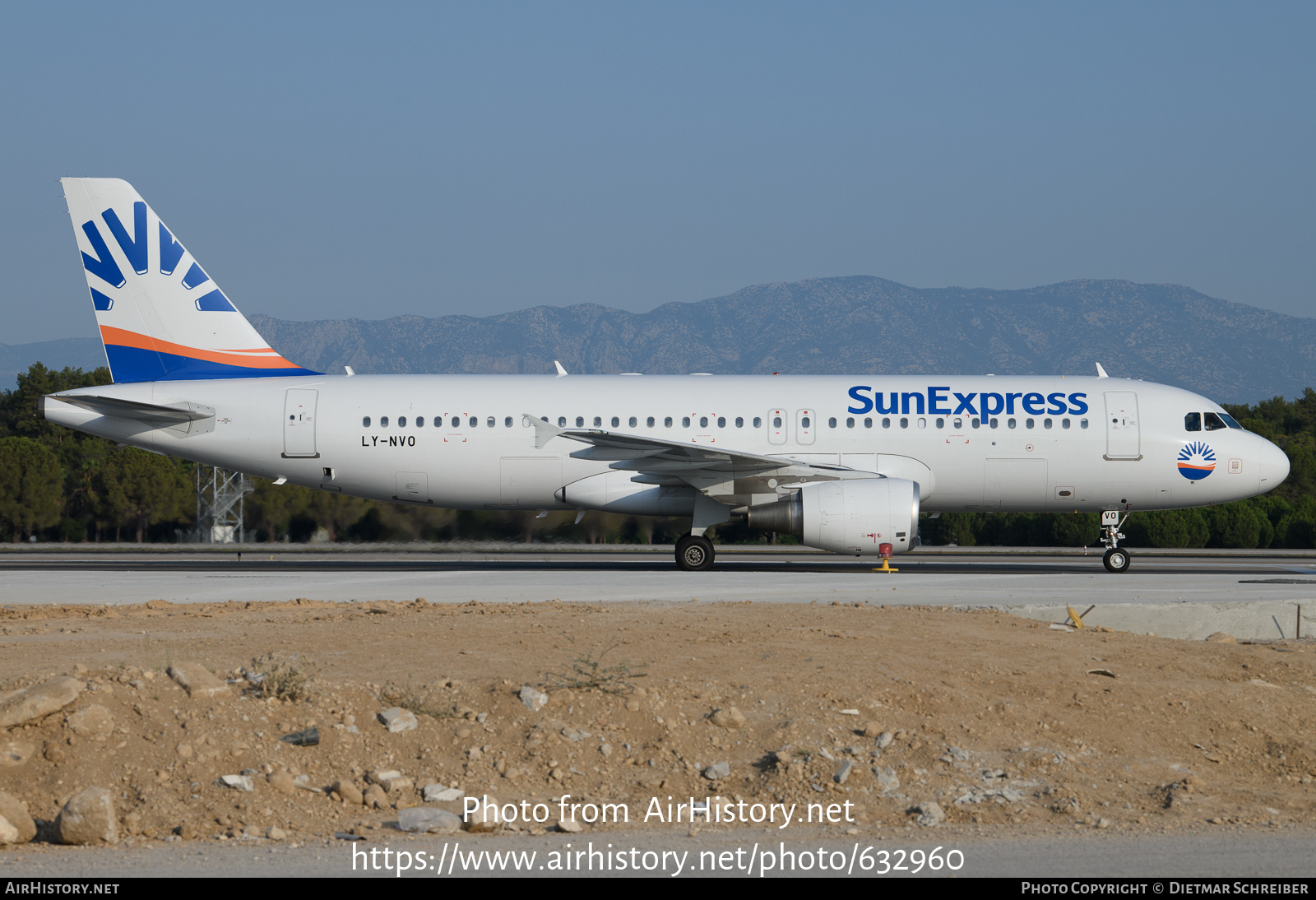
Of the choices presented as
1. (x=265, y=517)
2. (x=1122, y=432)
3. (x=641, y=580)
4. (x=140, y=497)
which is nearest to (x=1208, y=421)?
(x=1122, y=432)

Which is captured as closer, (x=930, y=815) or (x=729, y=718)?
(x=930, y=815)

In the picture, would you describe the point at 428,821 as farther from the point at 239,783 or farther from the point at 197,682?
the point at 197,682

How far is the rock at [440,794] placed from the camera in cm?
691

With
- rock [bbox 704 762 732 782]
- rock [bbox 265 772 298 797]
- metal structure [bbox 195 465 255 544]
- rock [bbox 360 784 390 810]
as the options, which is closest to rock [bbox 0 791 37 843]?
rock [bbox 265 772 298 797]

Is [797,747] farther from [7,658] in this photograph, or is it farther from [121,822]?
[7,658]

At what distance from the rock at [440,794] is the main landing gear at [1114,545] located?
17.6 meters

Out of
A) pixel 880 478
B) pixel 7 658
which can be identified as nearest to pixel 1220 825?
pixel 7 658

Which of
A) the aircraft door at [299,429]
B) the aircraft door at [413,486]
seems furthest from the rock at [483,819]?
the aircraft door at [299,429]

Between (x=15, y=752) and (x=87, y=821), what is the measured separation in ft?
3.66

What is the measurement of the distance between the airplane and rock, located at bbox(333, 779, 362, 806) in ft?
47.7

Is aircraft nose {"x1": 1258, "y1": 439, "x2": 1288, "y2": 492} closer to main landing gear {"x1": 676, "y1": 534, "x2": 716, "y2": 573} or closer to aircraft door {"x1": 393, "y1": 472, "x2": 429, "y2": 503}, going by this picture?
main landing gear {"x1": 676, "y1": 534, "x2": 716, "y2": 573}

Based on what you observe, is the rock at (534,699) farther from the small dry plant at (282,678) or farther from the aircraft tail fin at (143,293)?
the aircraft tail fin at (143,293)

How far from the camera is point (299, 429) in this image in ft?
72.5
